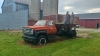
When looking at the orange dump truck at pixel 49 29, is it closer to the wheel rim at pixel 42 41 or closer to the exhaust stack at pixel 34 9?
the wheel rim at pixel 42 41

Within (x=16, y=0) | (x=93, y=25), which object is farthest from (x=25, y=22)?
(x=93, y=25)

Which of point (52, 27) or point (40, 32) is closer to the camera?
point (40, 32)

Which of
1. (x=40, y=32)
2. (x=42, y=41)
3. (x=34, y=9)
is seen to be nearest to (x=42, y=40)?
(x=42, y=41)

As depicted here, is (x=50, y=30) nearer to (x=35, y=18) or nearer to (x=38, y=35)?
(x=38, y=35)

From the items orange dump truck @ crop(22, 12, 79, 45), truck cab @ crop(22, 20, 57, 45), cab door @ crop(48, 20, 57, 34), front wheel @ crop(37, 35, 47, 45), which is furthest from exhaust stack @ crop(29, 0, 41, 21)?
front wheel @ crop(37, 35, 47, 45)

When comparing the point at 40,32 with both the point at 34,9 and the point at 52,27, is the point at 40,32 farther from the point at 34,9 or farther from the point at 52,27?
the point at 34,9

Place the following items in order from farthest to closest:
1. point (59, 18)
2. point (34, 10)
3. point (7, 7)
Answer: point (7, 7)
point (34, 10)
point (59, 18)

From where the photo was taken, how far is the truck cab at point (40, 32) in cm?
893

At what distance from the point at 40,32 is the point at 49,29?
92 cm

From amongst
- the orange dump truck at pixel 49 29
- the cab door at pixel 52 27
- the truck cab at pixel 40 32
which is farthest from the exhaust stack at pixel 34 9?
the cab door at pixel 52 27

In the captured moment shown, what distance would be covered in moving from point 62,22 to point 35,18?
853 inches

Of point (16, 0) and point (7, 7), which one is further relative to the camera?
point (7, 7)

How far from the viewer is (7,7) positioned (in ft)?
128

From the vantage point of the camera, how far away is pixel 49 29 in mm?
9797
